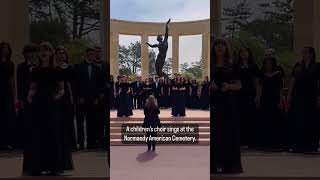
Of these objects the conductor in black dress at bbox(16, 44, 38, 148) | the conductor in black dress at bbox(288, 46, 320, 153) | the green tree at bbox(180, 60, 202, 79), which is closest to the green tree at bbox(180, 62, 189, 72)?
the green tree at bbox(180, 60, 202, 79)

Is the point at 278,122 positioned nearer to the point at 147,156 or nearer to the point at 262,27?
the point at 262,27

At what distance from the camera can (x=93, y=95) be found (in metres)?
6.60

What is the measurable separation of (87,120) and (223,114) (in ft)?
5.06

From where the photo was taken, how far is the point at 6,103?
656cm

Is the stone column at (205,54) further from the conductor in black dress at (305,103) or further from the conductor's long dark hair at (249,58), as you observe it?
the conductor in black dress at (305,103)

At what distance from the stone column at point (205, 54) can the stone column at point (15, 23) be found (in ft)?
6.46

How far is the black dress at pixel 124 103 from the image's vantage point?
22.8ft

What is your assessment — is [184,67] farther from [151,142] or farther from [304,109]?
[304,109]

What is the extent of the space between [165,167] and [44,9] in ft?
8.10

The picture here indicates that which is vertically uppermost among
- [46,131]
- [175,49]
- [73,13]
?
[73,13]

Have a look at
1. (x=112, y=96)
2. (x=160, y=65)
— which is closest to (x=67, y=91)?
(x=112, y=96)

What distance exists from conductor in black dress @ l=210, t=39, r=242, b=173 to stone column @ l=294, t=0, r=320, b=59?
81 centimetres

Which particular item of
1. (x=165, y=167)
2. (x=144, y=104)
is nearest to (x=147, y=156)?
(x=165, y=167)

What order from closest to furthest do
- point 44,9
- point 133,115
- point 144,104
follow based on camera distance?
point 44,9, point 133,115, point 144,104
